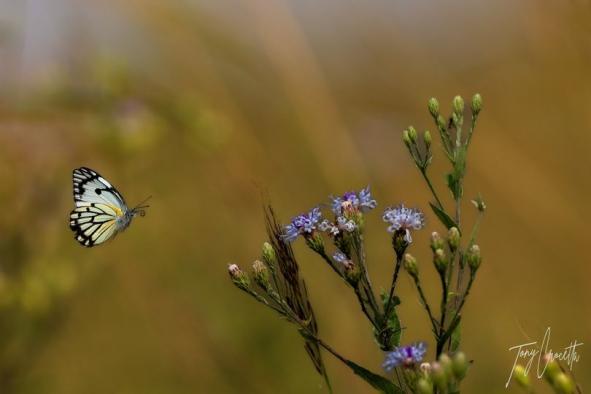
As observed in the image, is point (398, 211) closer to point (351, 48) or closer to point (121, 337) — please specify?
point (351, 48)

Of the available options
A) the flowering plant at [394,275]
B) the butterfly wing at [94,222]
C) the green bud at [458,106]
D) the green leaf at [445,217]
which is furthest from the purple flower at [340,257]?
the butterfly wing at [94,222]

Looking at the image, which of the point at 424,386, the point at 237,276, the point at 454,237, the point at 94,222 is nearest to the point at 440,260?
the point at 454,237

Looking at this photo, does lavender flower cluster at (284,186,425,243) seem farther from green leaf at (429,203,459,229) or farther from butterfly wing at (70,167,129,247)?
butterfly wing at (70,167,129,247)

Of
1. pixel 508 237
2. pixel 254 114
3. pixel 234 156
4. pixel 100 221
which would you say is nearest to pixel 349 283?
pixel 100 221

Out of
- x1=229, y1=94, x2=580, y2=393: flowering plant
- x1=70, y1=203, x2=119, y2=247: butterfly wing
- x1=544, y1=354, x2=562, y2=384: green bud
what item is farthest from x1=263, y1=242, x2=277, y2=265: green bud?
x1=70, y1=203, x2=119, y2=247: butterfly wing

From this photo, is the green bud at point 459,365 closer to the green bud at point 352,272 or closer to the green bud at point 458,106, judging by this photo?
the green bud at point 352,272

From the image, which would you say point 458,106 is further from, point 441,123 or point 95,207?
point 95,207
